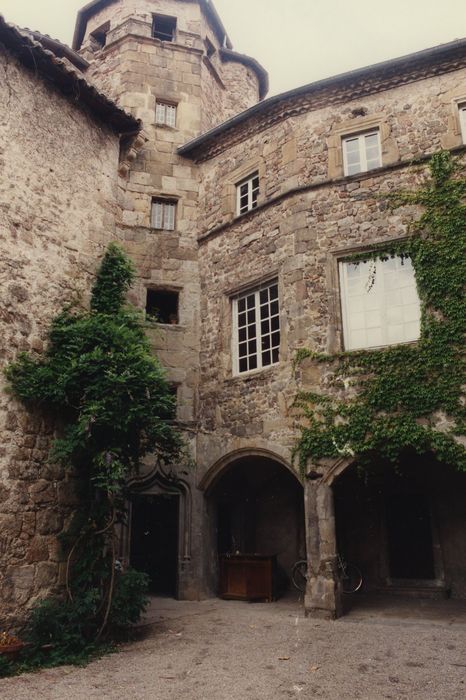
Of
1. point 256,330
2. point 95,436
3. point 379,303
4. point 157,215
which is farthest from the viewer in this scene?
point 157,215

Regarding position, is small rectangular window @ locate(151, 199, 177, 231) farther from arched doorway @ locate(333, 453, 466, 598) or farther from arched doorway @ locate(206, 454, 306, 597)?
arched doorway @ locate(333, 453, 466, 598)

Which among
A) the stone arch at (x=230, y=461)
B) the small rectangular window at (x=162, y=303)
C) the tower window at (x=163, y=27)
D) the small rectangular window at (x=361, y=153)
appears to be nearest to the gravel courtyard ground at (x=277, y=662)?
the stone arch at (x=230, y=461)

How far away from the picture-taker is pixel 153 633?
7883 millimetres

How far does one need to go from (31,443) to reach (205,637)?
3.51 metres

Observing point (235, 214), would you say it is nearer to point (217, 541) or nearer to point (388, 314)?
point (388, 314)

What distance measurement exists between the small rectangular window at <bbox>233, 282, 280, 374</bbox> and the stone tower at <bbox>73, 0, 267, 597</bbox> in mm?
1068

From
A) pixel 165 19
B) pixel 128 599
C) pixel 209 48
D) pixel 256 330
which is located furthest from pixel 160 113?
pixel 128 599

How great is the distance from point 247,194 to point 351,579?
7726mm

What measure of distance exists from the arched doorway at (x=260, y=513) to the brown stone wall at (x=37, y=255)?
383 centimetres

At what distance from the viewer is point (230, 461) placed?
10.5 m

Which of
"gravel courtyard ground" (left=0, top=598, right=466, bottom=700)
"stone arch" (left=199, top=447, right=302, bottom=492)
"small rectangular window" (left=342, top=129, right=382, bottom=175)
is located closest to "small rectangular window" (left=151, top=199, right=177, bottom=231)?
"small rectangular window" (left=342, top=129, right=382, bottom=175)

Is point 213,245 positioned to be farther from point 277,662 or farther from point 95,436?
point 277,662

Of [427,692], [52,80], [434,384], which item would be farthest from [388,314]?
[52,80]

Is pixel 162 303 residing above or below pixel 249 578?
above
